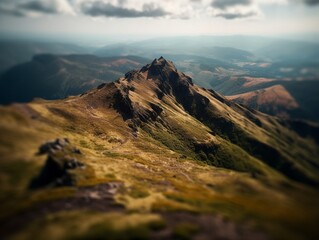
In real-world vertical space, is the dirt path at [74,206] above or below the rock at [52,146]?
below

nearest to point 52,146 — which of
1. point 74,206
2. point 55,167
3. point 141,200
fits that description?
point 55,167

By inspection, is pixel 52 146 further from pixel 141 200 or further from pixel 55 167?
pixel 141 200

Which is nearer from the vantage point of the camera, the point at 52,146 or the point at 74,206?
the point at 74,206

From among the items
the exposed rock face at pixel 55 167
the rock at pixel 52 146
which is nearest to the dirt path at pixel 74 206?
the exposed rock face at pixel 55 167

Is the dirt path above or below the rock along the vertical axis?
below

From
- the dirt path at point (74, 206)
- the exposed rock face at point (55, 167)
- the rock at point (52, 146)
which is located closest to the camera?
the dirt path at point (74, 206)

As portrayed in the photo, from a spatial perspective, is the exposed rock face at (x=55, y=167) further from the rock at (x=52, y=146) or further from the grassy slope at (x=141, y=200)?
the grassy slope at (x=141, y=200)

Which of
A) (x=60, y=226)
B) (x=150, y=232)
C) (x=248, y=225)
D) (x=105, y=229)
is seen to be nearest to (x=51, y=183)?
(x=60, y=226)

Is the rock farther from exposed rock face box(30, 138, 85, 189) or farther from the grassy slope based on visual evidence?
the grassy slope

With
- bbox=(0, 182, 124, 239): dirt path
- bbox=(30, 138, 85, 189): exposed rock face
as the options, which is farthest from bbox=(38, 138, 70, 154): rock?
bbox=(0, 182, 124, 239): dirt path
